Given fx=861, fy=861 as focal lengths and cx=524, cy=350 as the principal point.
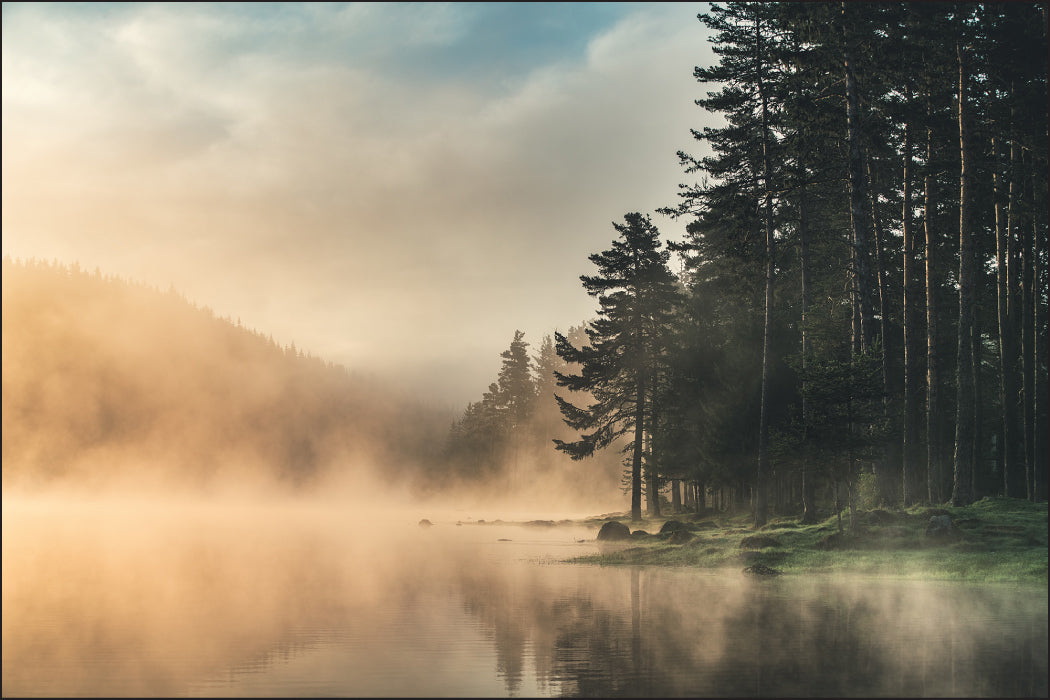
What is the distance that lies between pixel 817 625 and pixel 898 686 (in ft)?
17.0

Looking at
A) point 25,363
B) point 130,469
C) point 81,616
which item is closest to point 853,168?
point 81,616

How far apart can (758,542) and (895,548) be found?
490 cm

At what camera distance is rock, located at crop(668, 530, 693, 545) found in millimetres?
35234

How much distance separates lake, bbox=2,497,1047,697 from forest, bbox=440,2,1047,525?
36.4ft

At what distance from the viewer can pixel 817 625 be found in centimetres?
1619

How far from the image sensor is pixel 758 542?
30.6 m

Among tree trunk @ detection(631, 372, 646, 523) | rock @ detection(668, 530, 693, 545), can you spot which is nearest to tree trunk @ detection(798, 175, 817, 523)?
rock @ detection(668, 530, 693, 545)

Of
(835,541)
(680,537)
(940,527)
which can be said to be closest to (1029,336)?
(940,527)

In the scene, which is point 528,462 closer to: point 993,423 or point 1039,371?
point 993,423

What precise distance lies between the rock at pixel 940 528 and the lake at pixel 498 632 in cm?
482

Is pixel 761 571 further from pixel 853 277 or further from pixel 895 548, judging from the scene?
pixel 853 277

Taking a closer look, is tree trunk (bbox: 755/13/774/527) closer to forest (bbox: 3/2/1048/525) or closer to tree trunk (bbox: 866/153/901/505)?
forest (bbox: 3/2/1048/525)

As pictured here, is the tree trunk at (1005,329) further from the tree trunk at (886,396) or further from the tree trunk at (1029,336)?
the tree trunk at (886,396)

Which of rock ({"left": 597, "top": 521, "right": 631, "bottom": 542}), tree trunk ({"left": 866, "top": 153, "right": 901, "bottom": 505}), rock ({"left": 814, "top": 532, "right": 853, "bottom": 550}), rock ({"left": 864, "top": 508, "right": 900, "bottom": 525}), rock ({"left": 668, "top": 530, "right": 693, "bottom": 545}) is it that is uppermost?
tree trunk ({"left": 866, "top": 153, "right": 901, "bottom": 505})
